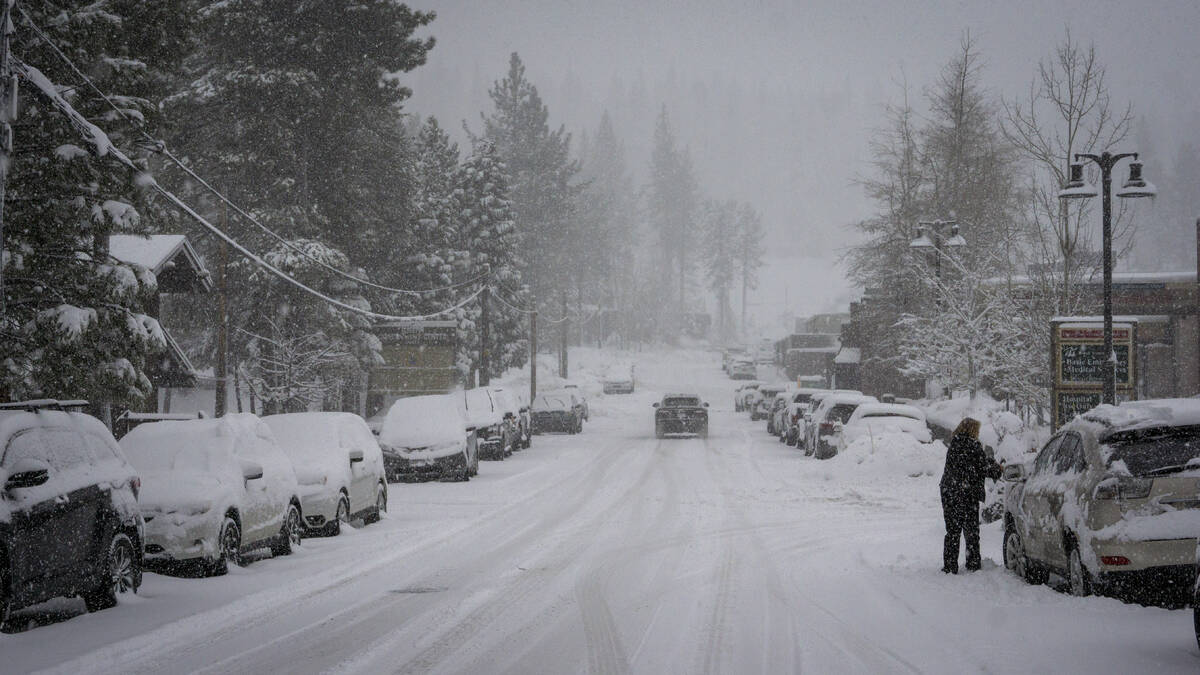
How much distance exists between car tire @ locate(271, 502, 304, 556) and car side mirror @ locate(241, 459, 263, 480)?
1.37m

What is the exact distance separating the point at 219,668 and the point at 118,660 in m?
0.92

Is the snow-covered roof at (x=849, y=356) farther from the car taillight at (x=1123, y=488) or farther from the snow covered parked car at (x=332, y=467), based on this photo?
the car taillight at (x=1123, y=488)

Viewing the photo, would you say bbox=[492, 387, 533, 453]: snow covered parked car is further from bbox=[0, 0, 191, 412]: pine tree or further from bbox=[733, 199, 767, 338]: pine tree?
bbox=[733, 199, 767, 338]: pine tree

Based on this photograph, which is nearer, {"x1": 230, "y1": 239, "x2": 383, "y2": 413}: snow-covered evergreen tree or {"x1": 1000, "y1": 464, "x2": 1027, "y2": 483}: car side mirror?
{"x1": 1000, "y1": 464, "x2": 1027, "y2": 483}: car side mirror

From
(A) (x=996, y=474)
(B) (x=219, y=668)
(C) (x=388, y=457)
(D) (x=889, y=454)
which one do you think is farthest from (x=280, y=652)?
(D) (x=889, y=454)

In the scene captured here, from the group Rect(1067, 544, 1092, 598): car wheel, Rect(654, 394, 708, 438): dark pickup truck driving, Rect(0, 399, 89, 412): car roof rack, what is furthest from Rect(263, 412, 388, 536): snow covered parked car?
Rect(654, 394, 708, 438): dark pickup truck driving

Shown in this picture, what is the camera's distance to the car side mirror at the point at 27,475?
955cm

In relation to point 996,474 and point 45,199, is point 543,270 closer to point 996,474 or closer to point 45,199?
point 45,199

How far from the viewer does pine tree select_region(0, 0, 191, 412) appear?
18.8 meters

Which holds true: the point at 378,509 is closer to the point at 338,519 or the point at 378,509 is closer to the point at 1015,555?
the point at 338,519

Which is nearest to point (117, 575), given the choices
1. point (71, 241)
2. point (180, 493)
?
point (180, 493)

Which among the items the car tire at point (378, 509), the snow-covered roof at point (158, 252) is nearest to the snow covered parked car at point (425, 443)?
the snow-covered roof at point (158, 252)

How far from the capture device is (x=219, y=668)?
322 inches

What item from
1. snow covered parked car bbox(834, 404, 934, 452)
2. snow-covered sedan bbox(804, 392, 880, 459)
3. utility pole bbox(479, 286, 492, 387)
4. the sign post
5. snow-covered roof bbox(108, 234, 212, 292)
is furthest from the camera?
utility pole bbox(479, 286, 492, 387)
